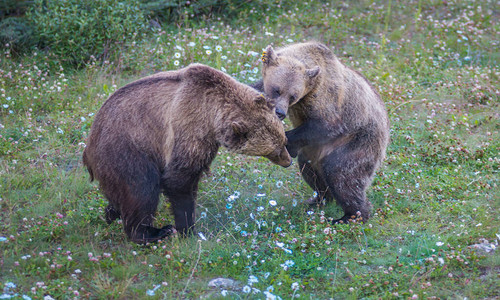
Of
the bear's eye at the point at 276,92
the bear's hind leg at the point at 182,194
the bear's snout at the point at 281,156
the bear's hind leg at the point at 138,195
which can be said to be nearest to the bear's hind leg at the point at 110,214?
the bear's hind leg at the point at 138,195

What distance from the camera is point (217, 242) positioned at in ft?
16.6

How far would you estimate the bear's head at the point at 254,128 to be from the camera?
4.95 meters

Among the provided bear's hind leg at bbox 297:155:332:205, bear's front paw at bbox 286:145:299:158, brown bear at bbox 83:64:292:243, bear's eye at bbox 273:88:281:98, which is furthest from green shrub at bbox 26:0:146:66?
bear's front paw at bbox 286:145:299:158

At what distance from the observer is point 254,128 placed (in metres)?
4.98

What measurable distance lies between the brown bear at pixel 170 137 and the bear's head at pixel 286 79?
467 millimetres

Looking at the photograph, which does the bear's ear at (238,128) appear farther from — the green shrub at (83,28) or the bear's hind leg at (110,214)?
the green shrub at (83,28)

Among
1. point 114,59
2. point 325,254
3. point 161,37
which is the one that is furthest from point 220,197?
point 161,37

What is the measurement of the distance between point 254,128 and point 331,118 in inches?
42.2

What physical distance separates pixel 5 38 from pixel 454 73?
7.56 m

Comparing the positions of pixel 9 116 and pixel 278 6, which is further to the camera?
pixel 278 6

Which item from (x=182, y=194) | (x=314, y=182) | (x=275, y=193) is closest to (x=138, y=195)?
(x=182, y=194)

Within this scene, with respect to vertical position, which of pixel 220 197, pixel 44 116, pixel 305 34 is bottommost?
pixel 220 197

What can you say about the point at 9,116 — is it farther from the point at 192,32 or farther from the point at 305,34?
the point at 305,34

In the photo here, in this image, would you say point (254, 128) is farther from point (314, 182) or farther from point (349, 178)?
point (314, 182)
